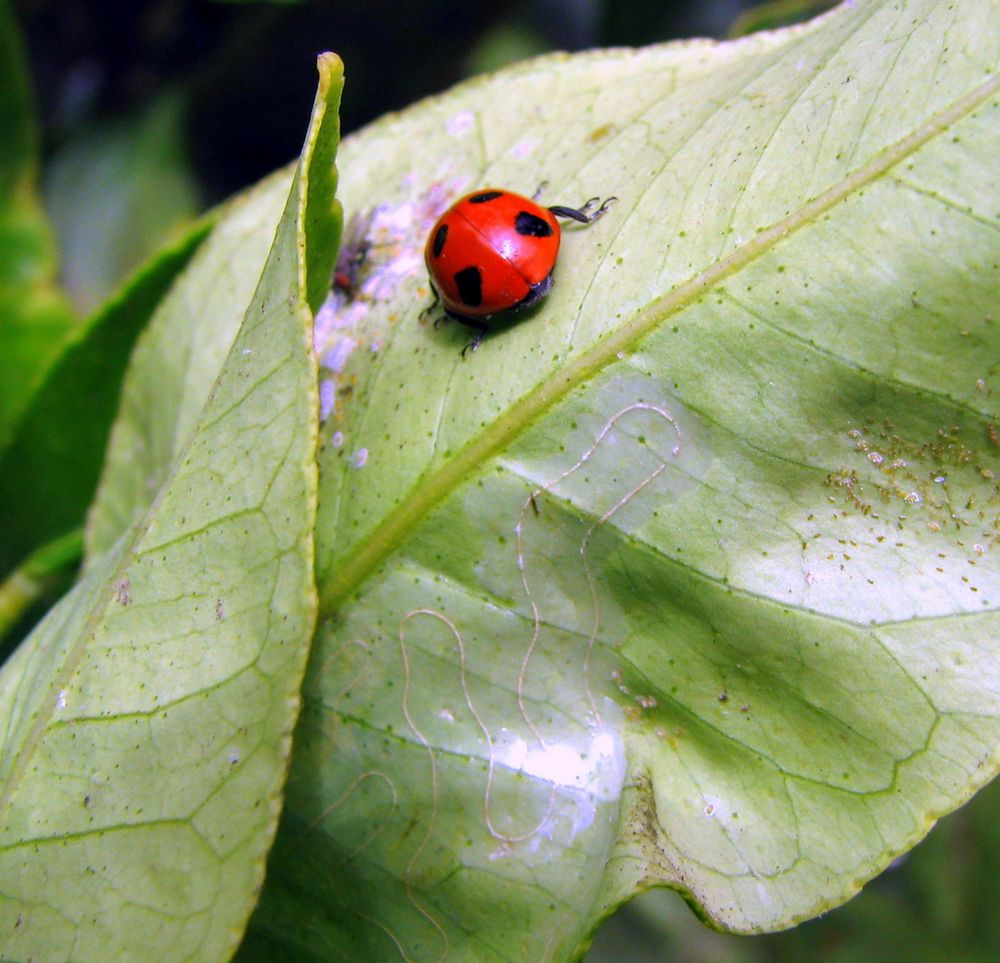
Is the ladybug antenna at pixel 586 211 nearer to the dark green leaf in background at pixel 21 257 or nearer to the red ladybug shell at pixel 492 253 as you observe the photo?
the red ladybug shell at pixel 492 253

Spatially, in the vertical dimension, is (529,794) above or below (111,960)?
below

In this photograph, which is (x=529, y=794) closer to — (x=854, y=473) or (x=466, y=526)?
(x=466, y=526)

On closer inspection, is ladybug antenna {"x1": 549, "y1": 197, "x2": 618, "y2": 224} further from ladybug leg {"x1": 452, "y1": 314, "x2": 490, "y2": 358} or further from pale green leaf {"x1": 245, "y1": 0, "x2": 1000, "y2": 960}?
ladybug leg {"x1": 452, "y1": 314, "x2": 490, "y2": 358}

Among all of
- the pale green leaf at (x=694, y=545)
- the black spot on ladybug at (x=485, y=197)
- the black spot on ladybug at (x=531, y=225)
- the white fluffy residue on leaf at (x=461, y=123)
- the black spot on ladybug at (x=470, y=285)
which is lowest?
the pale green leaf at (x=694, y=545)

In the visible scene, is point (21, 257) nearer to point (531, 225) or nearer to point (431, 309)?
point (431, 309)

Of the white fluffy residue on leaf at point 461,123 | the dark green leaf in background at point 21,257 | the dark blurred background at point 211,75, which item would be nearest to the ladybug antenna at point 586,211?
the white fluffy residue on leaf at point 461,123

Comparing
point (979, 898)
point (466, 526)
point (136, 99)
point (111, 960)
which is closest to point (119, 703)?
point (111, 960)
